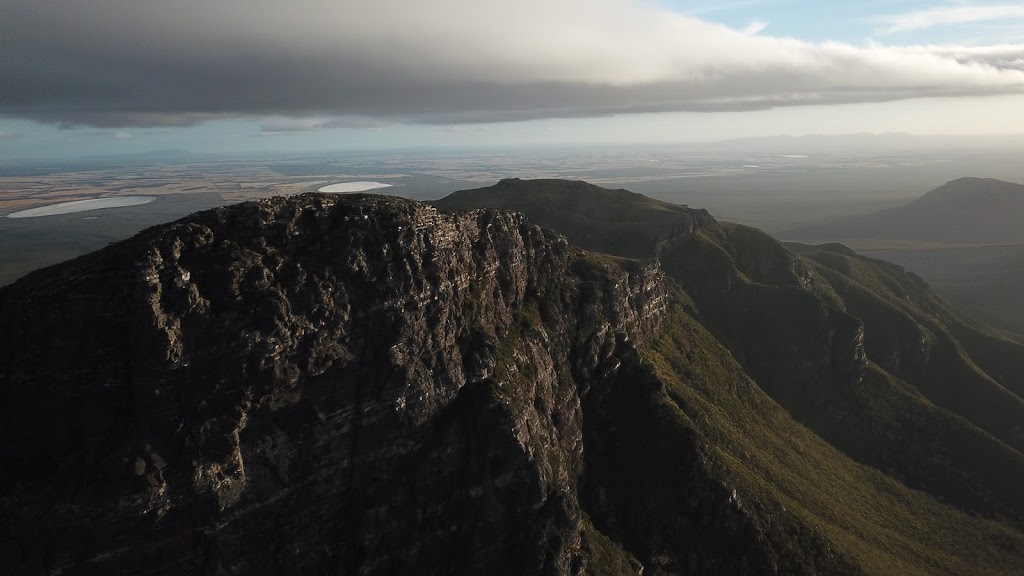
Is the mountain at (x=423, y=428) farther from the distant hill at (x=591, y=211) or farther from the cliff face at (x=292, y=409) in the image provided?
the distant hill at (x=591, y=211)

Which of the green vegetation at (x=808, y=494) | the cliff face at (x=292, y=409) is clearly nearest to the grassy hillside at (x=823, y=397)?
the green vegetation at (x=808, y=494)

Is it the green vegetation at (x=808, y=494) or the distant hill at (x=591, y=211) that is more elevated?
the distant hill at (x=591, y=211)

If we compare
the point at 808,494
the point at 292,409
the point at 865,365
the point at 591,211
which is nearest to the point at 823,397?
the point at 865,365

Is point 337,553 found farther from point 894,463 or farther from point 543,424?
point 894,463

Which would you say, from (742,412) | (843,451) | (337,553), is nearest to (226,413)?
(337,553)

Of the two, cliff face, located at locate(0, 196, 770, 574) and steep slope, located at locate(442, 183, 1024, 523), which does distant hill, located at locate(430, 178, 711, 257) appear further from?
cliff face, located at locate(0, 196, 770, 574)
